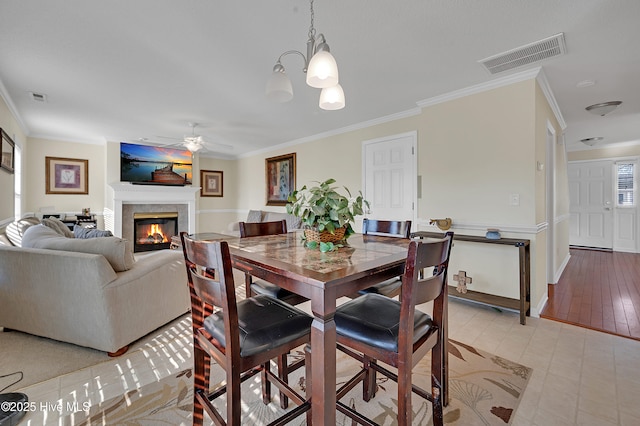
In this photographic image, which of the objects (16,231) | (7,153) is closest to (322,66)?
(16,231)

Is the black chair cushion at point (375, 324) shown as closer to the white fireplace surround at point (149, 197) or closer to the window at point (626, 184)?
the white fireplace surround at point (149, 197)

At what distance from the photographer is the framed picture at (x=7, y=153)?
3.21 meters

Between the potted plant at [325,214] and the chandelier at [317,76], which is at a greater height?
the chandelier at [317,76]

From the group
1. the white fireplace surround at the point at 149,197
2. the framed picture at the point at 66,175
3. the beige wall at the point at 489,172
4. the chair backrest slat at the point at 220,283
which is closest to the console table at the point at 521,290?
the beige wall at the point at 489,172

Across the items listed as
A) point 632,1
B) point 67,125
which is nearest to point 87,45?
point 67,125

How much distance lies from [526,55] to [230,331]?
3.08m

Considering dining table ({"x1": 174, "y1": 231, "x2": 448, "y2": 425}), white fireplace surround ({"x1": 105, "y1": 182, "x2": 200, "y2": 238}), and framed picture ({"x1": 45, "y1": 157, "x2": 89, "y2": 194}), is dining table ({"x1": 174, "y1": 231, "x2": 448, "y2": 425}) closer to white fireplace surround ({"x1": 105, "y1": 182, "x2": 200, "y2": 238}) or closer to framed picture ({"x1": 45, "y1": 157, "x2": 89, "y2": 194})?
Result: white fireplace surround ({"x1": 105, "y1": 182, "x2": 200, "y2": 238})

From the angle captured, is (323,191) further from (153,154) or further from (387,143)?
(153,154)

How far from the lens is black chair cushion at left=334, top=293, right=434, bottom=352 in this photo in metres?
1.12

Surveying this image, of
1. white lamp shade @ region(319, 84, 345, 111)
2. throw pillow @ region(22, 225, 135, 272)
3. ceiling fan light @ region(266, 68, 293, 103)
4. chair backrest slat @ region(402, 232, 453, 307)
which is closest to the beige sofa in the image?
throw pillow @ region(22, 225, 135, 272)

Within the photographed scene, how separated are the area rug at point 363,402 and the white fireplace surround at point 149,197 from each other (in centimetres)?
486

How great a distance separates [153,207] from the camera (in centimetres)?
609

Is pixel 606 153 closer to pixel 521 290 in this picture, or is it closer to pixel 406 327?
pixel 521 290

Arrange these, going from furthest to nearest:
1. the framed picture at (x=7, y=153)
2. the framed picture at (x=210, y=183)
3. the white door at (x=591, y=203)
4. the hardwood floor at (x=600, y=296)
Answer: the framed picture at (x=210, y=183) → the white door at (x=591, y=203) → the framed picture at (x=7, y=153) → the hardwood floor at (x=600, y=296)
